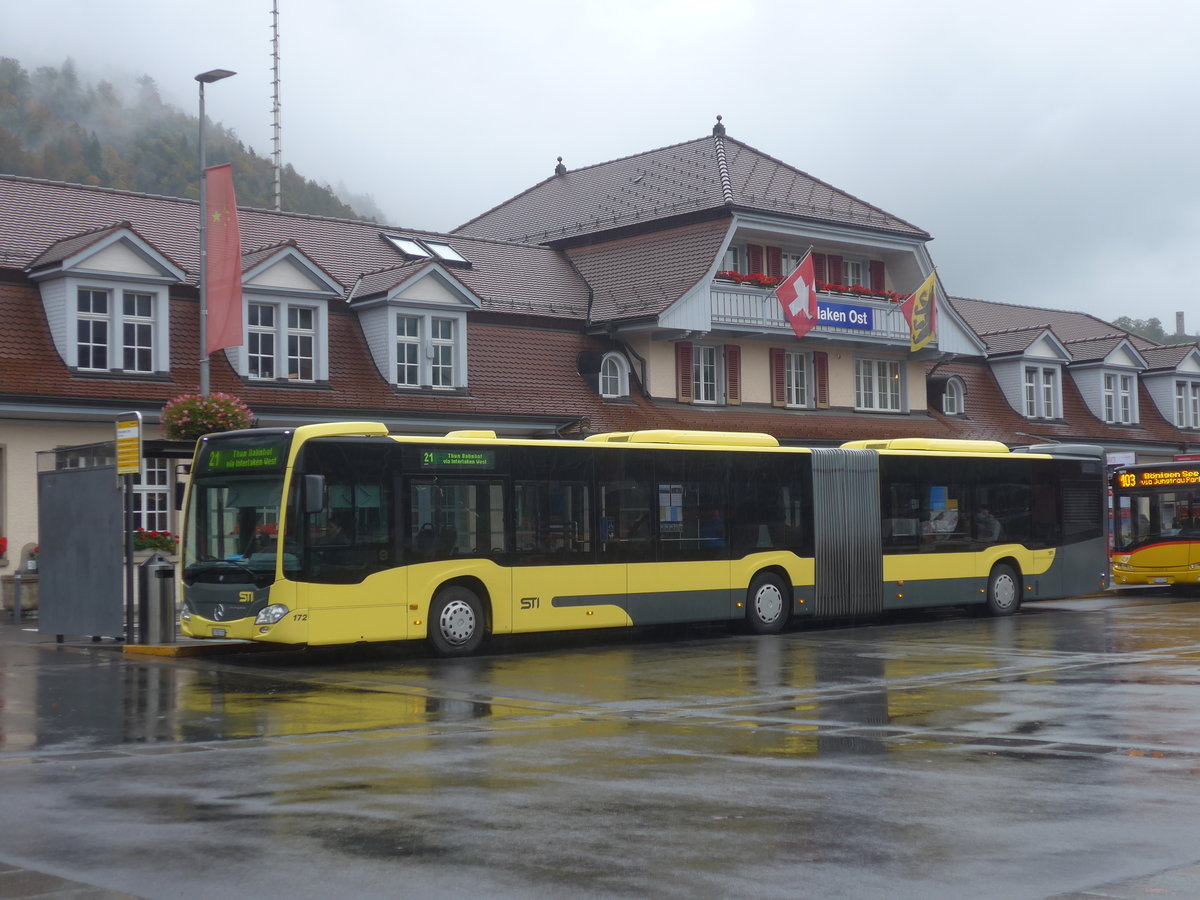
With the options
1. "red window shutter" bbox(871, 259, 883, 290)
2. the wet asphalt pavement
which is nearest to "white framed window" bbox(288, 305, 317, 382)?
the wet asphalt pavement

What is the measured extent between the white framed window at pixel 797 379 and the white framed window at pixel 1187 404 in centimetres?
1934

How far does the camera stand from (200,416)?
976 inches

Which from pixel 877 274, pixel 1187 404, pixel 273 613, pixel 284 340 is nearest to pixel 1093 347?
pixel 1187 404

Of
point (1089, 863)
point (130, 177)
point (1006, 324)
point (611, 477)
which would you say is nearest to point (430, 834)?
point (1089, 863)

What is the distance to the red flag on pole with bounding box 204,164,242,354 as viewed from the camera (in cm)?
2631

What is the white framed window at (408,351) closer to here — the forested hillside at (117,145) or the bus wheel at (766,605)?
the bus wheel at (766,605)

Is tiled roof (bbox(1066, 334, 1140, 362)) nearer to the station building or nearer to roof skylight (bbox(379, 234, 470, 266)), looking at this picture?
the station building

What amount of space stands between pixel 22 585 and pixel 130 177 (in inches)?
3067

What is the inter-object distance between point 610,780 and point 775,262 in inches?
1305

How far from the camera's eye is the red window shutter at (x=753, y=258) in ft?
135

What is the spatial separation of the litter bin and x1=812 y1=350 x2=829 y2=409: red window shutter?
972 inches

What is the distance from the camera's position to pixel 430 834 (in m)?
7.99

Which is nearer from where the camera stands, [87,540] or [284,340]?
[87,540]

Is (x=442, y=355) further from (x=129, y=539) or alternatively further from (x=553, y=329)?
(x=129, y=539)
